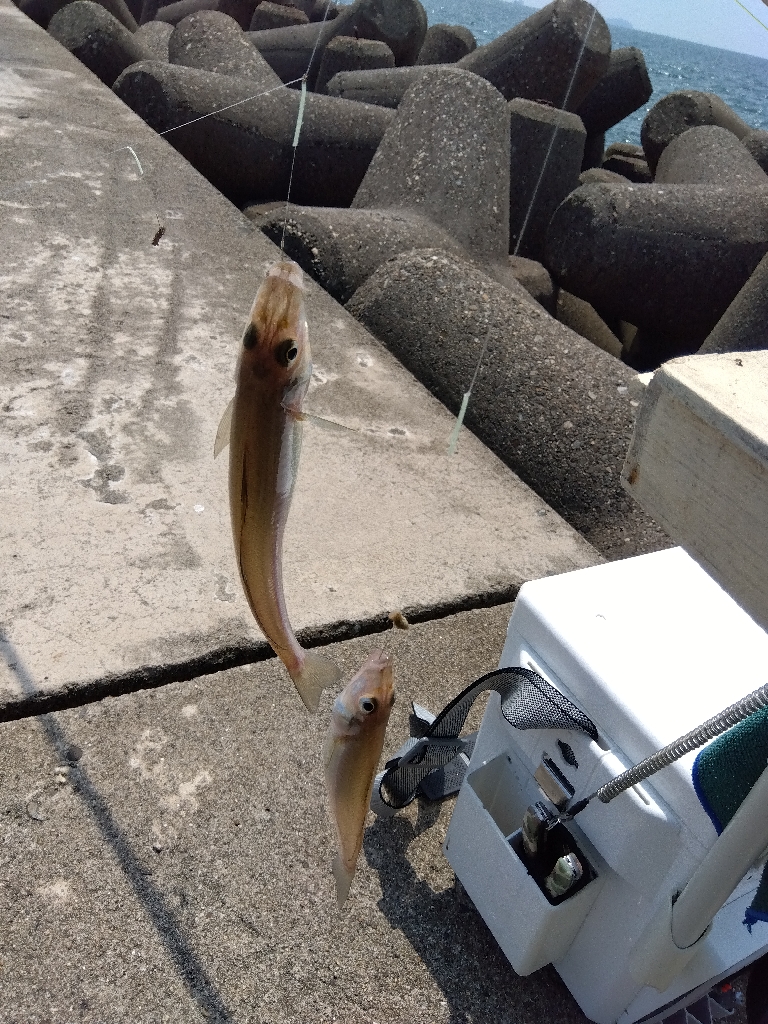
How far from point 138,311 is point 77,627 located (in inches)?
86.1

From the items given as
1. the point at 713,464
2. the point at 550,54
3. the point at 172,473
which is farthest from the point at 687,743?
the point at 550,54

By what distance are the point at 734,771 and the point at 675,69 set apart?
5250 cm

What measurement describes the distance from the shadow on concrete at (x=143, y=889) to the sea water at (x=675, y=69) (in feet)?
27.6

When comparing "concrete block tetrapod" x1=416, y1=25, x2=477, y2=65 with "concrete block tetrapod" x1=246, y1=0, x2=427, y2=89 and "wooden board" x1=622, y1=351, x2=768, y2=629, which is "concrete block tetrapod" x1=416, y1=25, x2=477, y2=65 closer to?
"concrete block tetrapod" x1=246, y1=0, x2=427, y2=89

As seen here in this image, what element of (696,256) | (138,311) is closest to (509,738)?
(138,311)

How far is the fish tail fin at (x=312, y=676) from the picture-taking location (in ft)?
3.28

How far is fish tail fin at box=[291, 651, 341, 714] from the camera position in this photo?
100 centimetres

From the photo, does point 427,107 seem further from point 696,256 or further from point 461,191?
point 696,256

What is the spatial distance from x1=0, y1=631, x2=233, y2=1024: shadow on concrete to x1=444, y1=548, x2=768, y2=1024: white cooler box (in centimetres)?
63

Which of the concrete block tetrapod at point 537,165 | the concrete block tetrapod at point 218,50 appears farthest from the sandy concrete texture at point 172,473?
the concrete block tetrapod at point 218,50

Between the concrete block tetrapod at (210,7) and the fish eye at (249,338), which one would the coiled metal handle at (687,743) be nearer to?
the fish eye at (249,338)

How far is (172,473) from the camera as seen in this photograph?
10.6ft

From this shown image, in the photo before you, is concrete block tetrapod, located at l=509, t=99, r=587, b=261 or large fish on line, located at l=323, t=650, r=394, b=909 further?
concrete block tetrapod, located at l=509, t=99, r=587, b=261

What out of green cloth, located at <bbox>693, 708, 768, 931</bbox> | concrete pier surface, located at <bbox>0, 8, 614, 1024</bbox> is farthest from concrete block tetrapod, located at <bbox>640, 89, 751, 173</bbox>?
green cloth, located at <bbox>693, 708, 768, 931</bbox>
